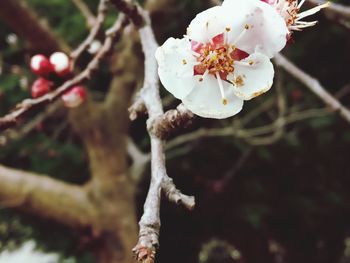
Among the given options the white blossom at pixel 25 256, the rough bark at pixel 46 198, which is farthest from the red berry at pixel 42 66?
the white blossom at pixel 25 256

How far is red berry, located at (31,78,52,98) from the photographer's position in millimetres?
1324

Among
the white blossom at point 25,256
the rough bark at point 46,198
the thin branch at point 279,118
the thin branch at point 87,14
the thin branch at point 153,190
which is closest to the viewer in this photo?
the thin branch at point 153,190

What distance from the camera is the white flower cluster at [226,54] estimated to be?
753 millimetres

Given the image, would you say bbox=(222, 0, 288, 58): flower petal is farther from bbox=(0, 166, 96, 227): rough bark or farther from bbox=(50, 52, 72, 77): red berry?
bbox=(0, 166, 96, 227): rough bark

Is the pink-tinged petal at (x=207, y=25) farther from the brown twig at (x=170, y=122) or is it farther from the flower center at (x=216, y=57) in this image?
the brown twig at (x=170, y=122)

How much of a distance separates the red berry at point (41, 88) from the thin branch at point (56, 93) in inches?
9.0

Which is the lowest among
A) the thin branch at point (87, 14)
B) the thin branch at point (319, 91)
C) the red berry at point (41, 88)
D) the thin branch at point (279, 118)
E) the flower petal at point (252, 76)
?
the thin branch at point (279, 118)

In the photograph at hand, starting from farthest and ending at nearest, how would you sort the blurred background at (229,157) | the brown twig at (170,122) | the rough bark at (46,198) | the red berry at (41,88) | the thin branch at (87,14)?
the blurred background at (229,157) < the rough bark at (46,198) < the thin branch at (87,14) < the red berry at (41,88) < the brown twig at (170,122)

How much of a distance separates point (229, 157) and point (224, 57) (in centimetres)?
324

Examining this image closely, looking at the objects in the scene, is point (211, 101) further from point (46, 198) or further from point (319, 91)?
point (46, 198)

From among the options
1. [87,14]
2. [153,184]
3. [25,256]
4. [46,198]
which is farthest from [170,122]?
[25,256]

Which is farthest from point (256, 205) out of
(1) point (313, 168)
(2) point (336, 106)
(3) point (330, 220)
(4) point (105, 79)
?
(2) point (336, 106)

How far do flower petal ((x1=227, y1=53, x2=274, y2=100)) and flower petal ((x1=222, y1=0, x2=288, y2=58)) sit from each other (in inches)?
0.7

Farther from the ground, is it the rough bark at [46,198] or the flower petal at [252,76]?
the flower petal at [252,76]
